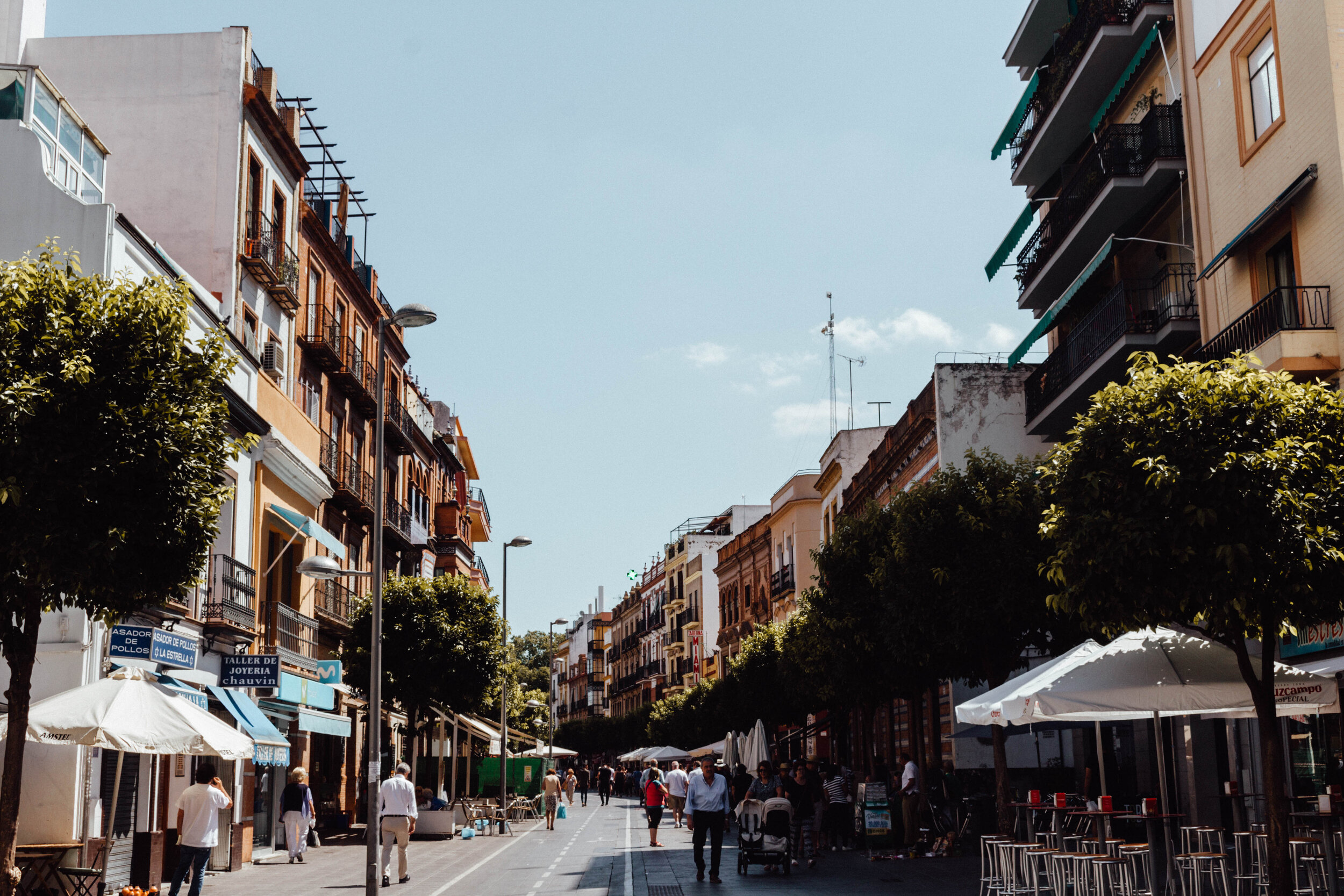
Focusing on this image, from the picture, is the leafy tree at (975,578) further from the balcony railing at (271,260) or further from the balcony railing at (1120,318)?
the balcony railing at (271,260)

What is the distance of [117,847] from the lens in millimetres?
19094

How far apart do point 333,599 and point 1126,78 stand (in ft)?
71.8

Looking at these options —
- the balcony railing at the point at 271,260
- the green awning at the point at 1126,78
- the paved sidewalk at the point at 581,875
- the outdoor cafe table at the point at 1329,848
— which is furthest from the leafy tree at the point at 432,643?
the outdoor cafe table at the point at 1329,848

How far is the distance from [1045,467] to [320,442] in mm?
24699

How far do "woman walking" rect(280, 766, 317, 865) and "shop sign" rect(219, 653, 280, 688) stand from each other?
3.76 meters

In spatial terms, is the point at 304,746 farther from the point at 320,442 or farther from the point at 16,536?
the point at 16,536

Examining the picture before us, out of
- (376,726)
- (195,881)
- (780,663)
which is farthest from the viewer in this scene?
(780,663)

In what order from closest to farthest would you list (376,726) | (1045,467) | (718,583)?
(1045,467) → (376,726) → (718,583)

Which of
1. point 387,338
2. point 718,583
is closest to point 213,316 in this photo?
point 387,338

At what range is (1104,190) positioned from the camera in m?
25.1

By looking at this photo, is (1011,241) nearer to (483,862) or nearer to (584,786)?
(483,862)

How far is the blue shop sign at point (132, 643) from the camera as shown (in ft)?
52.7

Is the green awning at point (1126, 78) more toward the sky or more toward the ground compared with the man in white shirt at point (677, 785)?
more toward the sky

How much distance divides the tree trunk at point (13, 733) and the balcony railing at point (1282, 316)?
48.5 feet
